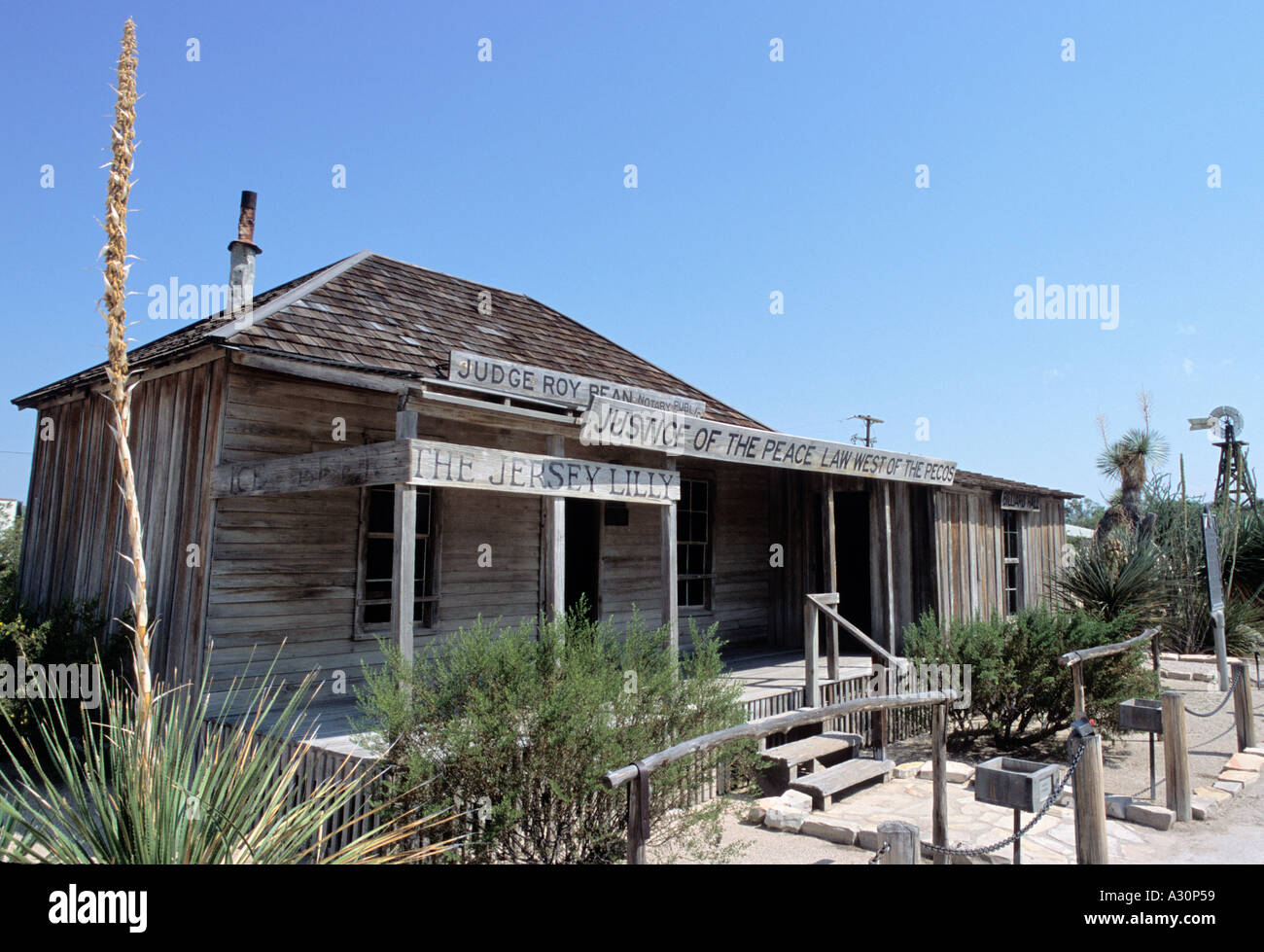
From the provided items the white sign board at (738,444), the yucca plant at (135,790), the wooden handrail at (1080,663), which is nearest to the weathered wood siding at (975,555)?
the white sign board at (738,444)

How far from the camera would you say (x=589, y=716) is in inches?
173

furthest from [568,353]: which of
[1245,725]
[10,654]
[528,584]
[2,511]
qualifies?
[2,511]

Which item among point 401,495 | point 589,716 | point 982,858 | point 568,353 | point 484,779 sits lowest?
point 982,858

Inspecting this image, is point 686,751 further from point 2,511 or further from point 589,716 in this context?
point 2,511

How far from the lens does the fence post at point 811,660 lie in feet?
26.0

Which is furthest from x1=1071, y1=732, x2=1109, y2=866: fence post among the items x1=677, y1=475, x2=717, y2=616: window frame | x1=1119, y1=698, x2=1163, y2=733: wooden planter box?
x1=677, y1=475, x2=717, y2=616: window frame

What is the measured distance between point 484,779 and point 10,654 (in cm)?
508

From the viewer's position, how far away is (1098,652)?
7711 millimetres

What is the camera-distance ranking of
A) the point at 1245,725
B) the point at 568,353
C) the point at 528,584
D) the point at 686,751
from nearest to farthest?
the point at 686,751 → the point at 1245,725 → the point at 528,584 → the point at 568,353

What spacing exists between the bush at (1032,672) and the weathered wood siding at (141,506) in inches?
279

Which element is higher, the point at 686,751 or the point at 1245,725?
the point at 686,751

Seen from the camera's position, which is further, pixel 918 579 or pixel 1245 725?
pixel 918 579

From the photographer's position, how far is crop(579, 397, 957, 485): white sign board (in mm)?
6531

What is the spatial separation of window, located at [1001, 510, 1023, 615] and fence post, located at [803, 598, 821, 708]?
6.93m
